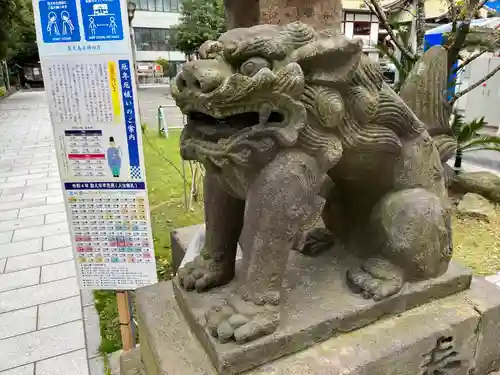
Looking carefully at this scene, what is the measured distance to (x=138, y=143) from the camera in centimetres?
197

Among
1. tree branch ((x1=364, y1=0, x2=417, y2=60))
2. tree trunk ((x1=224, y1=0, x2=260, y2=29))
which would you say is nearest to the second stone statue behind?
tree trunk ((x1=224, y1=0, x2=260, y2=29))

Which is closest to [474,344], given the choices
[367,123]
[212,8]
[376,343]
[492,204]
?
[376,343]

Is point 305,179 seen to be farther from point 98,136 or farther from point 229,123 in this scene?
point 98,136

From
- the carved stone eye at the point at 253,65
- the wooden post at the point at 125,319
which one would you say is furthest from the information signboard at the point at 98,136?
the carved stone eye at the point at 253,65

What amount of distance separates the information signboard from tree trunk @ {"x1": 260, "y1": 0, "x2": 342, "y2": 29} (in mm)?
851

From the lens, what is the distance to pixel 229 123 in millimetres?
1307

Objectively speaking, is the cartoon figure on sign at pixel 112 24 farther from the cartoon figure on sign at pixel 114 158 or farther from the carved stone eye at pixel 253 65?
the carved stone eye at pixel 253 65

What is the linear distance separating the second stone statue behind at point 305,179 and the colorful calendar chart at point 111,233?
1.87 ft

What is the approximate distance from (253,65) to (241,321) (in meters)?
0.79

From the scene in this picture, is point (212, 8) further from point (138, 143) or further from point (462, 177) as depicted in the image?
point (138, 143)

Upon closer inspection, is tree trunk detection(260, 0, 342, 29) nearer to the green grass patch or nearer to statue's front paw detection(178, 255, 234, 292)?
statue's front paw detection(178, 255, 234, 292)

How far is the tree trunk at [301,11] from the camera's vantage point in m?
2.30

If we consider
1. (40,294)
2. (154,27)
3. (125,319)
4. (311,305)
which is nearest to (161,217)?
(40,294)

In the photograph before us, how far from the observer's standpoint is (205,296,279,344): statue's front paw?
51.8 inches
